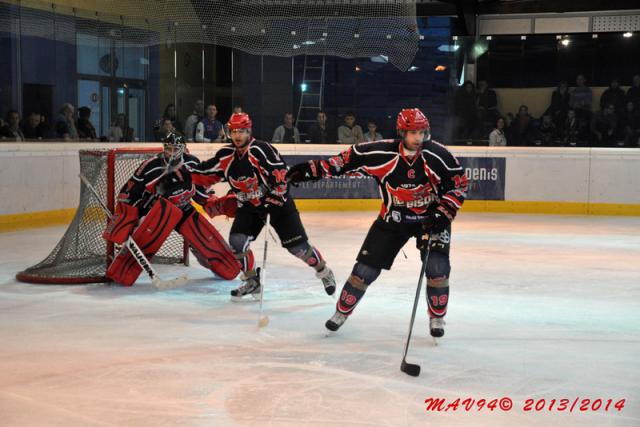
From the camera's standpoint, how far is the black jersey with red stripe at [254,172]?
18.7ft

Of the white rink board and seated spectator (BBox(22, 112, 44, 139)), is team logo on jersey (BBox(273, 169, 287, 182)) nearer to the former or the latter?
seated spectator (BBox(22, 112, 44, 139))

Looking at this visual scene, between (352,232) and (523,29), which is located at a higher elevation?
(523,29)

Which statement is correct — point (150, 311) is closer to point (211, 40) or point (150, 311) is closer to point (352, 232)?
point (352, 232)

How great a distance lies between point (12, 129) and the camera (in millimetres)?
9195

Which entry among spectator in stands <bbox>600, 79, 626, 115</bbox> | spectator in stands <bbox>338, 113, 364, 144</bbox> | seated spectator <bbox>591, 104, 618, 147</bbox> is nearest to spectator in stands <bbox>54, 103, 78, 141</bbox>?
spectator in stands <bbox>338, 113, 364, 144</bbox>

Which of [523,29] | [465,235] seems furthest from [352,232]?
[523,29]

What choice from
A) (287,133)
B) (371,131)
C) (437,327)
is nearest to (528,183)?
(371,131)

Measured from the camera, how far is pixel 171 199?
Result: 21.4 ft

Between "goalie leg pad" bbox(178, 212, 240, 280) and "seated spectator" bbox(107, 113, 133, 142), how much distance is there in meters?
4.37

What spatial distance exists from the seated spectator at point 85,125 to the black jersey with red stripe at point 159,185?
12.9 ft

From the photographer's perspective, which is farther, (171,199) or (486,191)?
(486,191)

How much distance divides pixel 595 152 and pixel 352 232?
3.75 m

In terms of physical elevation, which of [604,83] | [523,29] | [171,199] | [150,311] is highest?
[523,29]

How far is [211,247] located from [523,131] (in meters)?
6.49
